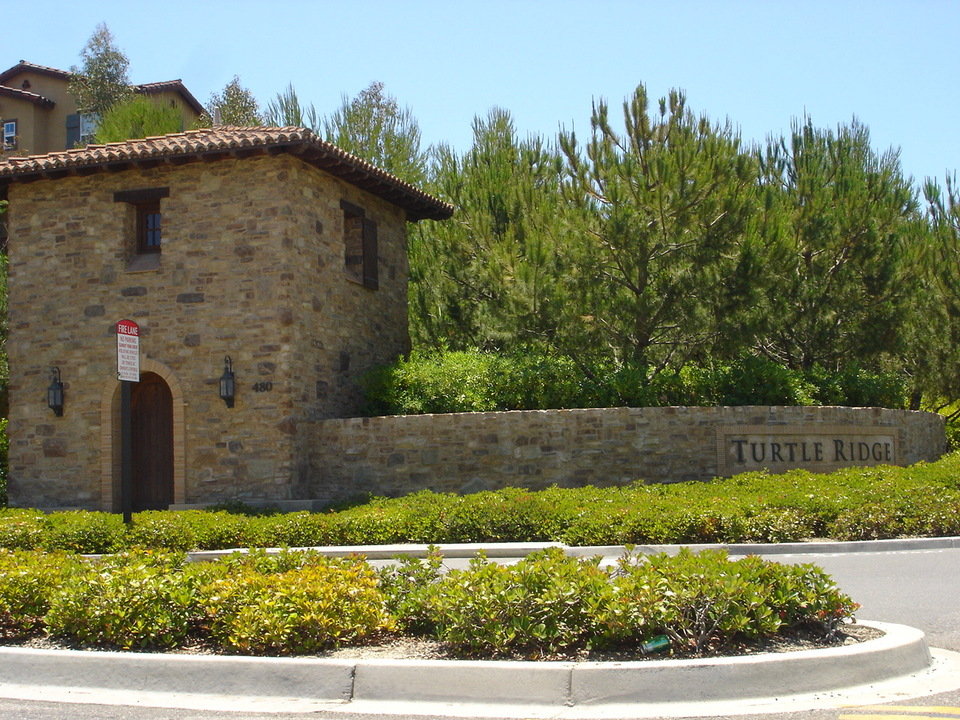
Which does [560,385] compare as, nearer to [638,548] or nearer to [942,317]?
[638,548]

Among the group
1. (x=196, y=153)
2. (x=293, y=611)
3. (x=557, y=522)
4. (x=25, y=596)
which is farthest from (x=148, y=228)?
(x=293, y=611)

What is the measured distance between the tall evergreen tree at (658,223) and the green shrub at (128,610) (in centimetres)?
1251

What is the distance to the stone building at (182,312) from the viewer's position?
18000 millimetres

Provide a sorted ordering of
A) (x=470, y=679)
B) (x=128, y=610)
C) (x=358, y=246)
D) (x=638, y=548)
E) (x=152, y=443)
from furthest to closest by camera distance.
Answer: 1. (x=358, y=246)
2. (x=152, y=443)
3. (x=638, y=548)
4. (x=128, y=610)
5. (x=470, y=679)

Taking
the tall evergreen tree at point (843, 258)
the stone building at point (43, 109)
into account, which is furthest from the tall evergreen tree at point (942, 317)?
the stone building at point (43, 109)

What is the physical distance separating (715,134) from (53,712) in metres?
15.5

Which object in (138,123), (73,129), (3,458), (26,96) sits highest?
(26,96)

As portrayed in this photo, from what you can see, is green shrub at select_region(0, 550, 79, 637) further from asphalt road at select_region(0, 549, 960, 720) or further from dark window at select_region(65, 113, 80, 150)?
dark window at select_region(65, 113, 80, 150)

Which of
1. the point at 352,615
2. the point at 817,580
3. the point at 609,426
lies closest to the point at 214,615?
the point at 352,615

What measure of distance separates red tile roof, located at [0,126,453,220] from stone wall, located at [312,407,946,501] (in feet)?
15.2

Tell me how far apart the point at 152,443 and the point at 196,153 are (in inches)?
204

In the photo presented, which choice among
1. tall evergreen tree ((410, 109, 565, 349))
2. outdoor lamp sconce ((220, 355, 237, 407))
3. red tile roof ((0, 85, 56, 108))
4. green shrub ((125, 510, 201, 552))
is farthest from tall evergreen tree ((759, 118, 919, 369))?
red tile roof ((0, 85, 56, 108))

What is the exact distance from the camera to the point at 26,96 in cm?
3991

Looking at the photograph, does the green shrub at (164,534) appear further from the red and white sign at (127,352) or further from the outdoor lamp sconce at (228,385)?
the outdoor lamp sconce at (228,385)
